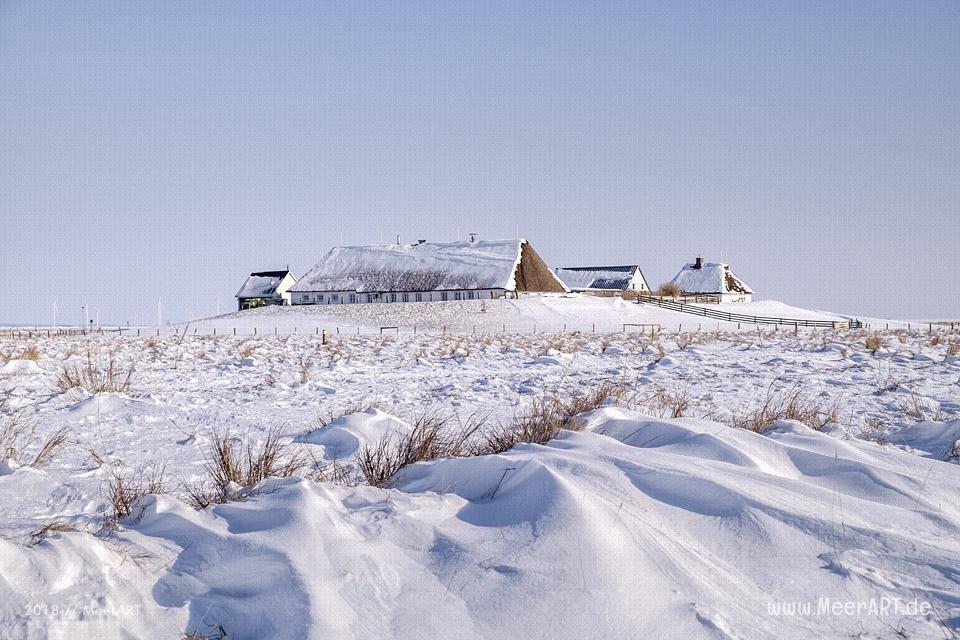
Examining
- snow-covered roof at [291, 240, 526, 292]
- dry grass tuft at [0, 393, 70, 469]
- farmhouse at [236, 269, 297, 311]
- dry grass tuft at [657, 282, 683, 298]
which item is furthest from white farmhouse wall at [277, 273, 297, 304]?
dry grass tuft at [0, 393, 70, 469]

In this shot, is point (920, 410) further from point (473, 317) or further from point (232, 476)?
point (473, 317)

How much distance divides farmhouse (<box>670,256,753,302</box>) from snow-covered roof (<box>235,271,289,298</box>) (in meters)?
44.2

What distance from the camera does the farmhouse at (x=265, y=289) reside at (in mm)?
69562

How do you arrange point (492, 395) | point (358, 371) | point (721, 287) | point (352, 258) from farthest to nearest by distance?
point (721, 287)
point (352, 258)
point (358, 371)
point (492, 395)

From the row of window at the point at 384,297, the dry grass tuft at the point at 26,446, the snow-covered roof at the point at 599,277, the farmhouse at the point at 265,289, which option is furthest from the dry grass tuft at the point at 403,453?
the snow-covered roof at the point at 599,277

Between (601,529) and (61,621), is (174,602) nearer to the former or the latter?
(61,621)

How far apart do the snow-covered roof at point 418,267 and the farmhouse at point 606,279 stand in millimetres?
17522

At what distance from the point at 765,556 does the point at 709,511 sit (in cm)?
38

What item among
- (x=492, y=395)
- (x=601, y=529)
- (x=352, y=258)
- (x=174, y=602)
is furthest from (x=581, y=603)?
Answer: (x=352, y=258)

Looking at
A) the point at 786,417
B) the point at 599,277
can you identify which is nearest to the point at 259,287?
the point at 599,277

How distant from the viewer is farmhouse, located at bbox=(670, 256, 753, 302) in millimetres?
72375

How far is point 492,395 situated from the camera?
7875 millimetres

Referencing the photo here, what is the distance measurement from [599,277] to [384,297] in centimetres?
2989

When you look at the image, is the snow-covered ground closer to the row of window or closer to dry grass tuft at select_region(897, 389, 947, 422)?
the row of window
